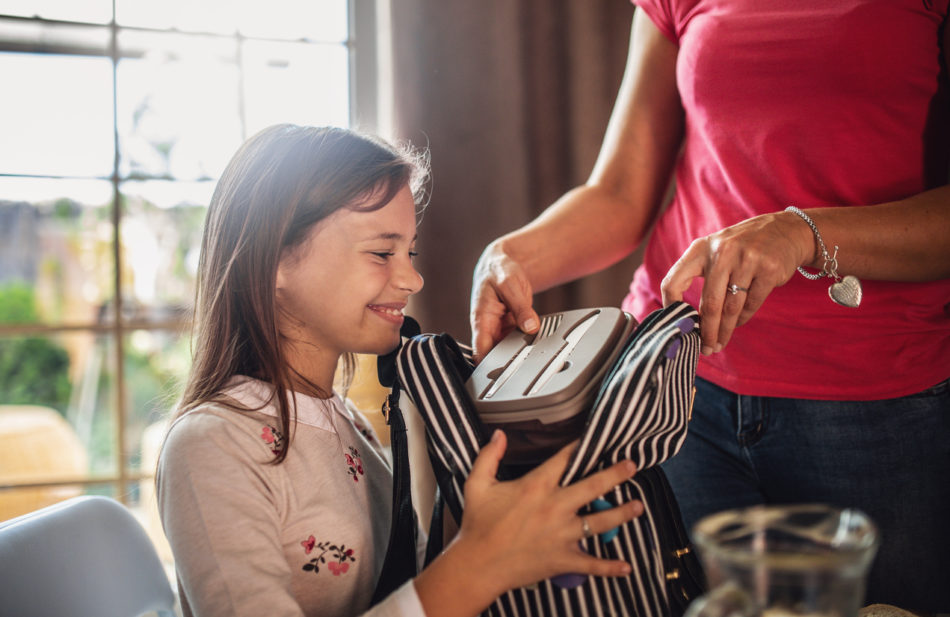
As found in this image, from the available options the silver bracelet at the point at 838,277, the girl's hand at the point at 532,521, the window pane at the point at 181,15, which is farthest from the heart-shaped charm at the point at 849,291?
the window pane at the point at 181,15

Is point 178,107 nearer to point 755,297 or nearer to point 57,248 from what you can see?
point 57,248

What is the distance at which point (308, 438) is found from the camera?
3.24 ft

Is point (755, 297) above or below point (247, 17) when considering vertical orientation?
A: below

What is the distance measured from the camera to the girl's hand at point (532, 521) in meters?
0.71

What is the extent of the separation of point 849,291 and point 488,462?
1.54ft

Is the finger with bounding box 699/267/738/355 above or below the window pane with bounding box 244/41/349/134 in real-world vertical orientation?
below

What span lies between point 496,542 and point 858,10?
2.57 feet

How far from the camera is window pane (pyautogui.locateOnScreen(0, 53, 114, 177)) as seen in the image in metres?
2.01

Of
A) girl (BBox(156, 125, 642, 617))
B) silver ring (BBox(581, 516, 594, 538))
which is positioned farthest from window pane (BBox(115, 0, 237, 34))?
silver ring (BBox(581, 516, 594, 538))

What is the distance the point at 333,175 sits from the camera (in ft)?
3.48

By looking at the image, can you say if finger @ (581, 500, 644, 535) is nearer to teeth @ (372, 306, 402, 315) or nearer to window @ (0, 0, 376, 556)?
Answer: teeth @ (372, 306, 402, 315)

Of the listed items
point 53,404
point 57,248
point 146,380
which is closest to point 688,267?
point 146,380

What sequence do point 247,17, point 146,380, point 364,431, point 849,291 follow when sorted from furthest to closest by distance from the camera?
1. point 146,380
2. point 247,17
3. point 364,431
4. point 849,291

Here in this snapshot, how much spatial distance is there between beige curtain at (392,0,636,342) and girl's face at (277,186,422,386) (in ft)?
2.38
